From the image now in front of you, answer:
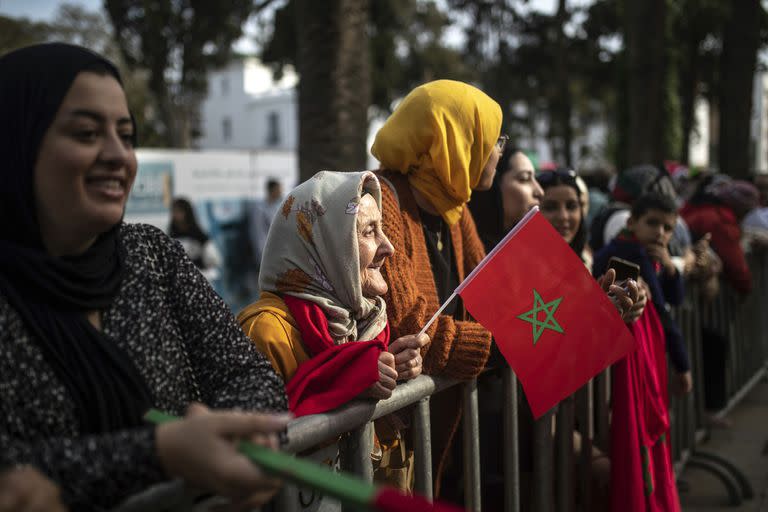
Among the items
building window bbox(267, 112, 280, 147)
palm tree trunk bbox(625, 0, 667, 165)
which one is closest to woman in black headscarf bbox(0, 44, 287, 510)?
palm tree trunk bbox(625, 0, 667, 165)

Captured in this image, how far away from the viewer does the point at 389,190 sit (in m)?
3.01

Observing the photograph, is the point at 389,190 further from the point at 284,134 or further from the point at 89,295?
the point at 284,134

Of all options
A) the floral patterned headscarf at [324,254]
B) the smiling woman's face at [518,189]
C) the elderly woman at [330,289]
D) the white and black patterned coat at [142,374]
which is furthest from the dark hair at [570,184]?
the white and black patterned coat at [142,374]

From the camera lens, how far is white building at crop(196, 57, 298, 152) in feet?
193

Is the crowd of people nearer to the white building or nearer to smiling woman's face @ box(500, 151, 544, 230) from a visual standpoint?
smiling woman's face @ box(500, 151, 544, 230)

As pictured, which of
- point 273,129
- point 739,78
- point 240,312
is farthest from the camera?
point 273,129

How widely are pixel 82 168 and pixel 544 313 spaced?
5.46ft

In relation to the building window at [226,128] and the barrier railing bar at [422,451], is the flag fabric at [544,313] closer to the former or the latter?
the barrier railing bar at [422,451]

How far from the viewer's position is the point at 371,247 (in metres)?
2.55

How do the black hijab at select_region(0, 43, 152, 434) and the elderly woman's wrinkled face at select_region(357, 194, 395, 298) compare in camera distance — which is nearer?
the black hijab at select_region(0, 43, 152, 434)

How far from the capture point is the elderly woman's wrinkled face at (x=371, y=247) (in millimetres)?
2545

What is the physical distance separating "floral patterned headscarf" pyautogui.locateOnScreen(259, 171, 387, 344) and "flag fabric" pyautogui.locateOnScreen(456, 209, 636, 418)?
38 centimetres

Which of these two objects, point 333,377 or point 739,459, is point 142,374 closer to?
point 333,377

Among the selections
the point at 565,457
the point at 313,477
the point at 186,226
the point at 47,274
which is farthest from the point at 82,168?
the point at 186,226
